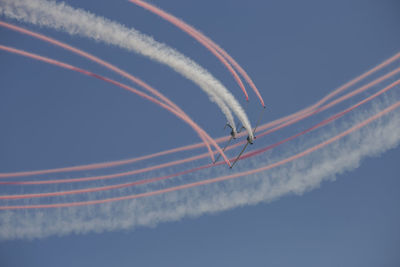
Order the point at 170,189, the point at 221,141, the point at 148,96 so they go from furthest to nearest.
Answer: the point at 170,189
the point at 221,141
the point at 148,96

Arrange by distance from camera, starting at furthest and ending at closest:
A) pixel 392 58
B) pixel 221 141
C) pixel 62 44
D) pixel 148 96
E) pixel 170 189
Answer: pixel 170 189, pixel 221 141, pixel 392 58, pixel 148 96, pixel 62 44

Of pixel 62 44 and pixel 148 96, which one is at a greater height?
pixel 62 44

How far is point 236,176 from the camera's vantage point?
2917cm

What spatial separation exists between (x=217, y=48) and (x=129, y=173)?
1287 cm

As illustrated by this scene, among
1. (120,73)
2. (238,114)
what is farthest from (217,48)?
(120,73)

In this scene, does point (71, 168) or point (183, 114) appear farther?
point (71, 168)

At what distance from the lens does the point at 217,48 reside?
20234mm

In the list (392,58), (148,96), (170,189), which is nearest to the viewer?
(148,96)

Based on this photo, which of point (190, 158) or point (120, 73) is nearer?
point (120, 73)

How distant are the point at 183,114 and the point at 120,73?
158 inches

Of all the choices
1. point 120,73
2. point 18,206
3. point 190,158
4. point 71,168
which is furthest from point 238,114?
point 18,206

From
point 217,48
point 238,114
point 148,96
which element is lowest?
point 238,114

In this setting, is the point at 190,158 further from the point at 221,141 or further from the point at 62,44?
the point at 62,44

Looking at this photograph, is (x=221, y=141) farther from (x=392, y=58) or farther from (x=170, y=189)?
(x=392, y=58)
